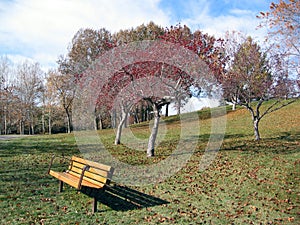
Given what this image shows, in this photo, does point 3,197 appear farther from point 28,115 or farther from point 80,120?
point 28,115

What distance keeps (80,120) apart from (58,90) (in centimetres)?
430

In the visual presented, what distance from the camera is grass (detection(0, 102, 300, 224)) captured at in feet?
18.0

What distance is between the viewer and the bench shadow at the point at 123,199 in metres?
6.13

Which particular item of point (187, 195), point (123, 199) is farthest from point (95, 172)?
point (187, 195)

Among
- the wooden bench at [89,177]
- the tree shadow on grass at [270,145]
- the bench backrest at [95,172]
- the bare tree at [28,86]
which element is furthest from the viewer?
the bare tree at [28,86]

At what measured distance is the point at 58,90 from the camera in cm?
2962

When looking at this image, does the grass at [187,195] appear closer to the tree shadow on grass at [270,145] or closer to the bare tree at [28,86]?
the tree shadow on grass at [270,145]

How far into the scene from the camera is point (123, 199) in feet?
21.5

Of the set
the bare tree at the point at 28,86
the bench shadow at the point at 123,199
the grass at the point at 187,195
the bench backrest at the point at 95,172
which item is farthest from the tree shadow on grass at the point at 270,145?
the bare tree at the point at 28,86

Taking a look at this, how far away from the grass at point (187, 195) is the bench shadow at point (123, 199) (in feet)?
0.07

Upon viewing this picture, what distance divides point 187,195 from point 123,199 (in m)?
1.56

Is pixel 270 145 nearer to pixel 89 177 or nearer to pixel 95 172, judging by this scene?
pixel 95 172

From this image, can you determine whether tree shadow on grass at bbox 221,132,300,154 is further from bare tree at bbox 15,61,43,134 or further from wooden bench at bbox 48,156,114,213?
bare tree at bbox 15,61,43,134

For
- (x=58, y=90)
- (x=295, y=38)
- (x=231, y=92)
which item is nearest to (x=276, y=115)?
(x=231, y=92)
